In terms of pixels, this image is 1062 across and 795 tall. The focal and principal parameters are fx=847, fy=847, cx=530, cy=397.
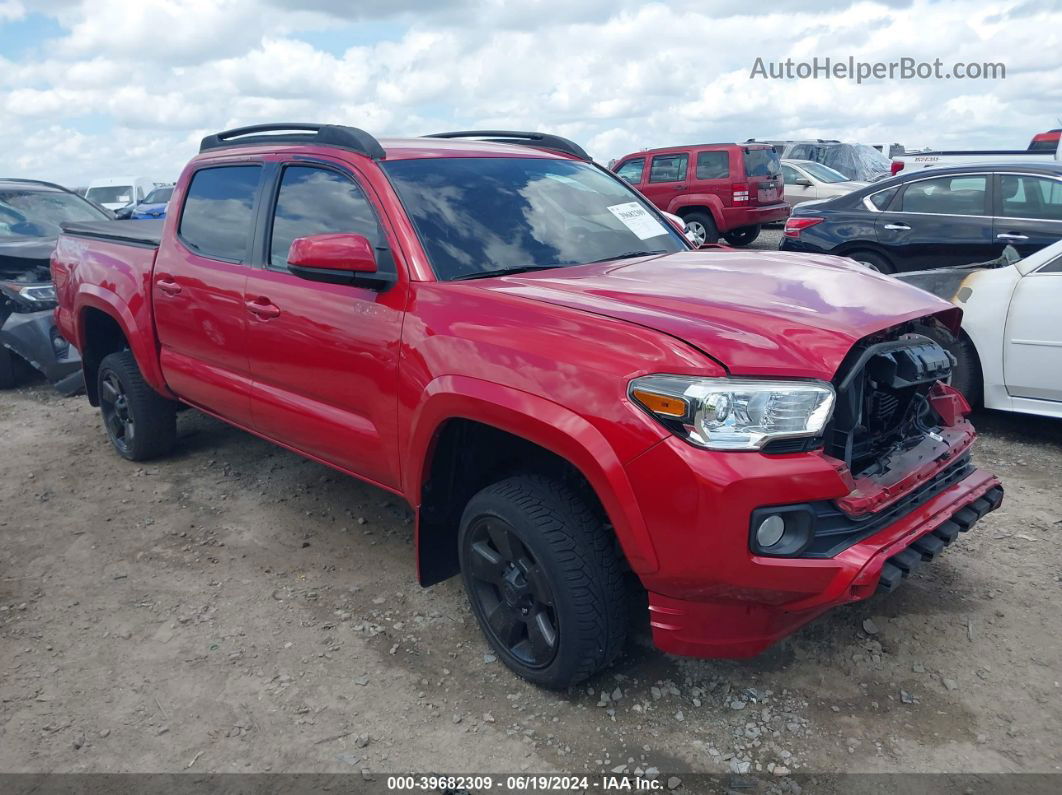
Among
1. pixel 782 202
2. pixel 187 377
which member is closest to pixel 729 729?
pixel 187 377

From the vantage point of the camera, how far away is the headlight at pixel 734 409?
7.47 feet

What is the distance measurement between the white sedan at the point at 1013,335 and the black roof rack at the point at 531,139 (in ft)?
7.74

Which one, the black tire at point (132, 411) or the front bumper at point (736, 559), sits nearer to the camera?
the front bumper at point (736, 559)

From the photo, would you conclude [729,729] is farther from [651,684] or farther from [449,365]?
[449,365]

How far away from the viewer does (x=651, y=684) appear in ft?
9.53

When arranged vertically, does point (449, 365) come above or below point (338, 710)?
above

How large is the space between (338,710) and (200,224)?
2673 millimetres

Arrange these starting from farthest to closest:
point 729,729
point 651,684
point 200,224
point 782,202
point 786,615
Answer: point 782,202 < point 200,224 < point 651,684 < point 729,729 < point 786,615

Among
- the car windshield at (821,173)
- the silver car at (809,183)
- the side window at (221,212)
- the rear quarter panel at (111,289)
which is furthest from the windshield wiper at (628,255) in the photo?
the car windshield at (821,173)

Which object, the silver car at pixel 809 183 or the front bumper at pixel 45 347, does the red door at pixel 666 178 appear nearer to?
the silver car at pixel 809 183

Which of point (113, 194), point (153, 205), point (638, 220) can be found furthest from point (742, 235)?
point (113, 194)

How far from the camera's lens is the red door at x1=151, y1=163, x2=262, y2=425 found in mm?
3920

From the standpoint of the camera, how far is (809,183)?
52.8 ft

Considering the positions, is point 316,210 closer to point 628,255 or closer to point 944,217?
point 628,255
